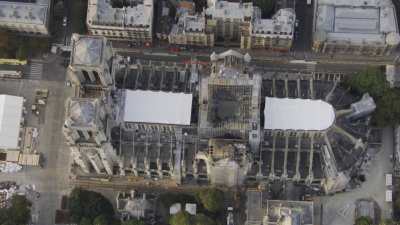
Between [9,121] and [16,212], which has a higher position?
[9,121]

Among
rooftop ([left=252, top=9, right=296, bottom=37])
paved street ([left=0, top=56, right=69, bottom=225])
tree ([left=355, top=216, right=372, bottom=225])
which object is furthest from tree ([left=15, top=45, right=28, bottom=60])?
tree ([left=355, top=216, right=372, bottom=225])

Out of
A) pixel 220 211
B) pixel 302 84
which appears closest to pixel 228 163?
pixel 220 211

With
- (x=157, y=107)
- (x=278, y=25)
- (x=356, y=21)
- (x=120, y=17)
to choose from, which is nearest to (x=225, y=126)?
(x=157, y=107)

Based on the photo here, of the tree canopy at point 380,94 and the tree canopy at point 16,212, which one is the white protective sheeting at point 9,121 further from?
the tree canopy at point 380,94

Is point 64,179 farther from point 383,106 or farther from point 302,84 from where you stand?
point 383,106

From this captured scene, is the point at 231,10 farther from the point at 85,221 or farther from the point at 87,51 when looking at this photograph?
the point at 85,221

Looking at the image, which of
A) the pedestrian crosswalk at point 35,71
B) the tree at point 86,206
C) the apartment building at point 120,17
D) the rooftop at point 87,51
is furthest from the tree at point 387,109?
the pedestrian crosswalk at point 35,71
